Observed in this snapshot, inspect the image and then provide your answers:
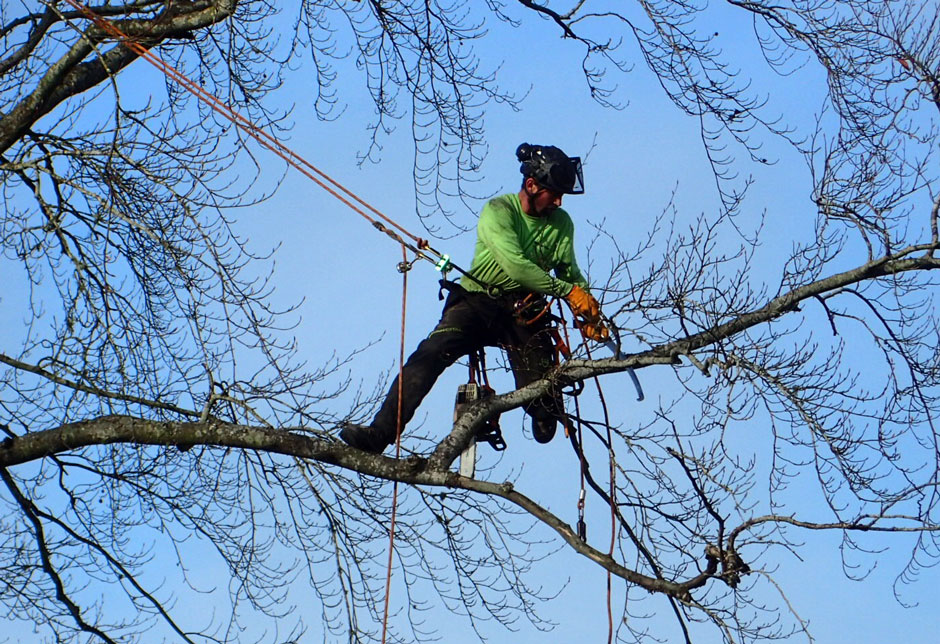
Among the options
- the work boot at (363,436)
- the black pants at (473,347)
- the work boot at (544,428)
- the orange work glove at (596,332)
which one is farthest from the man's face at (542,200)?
the work boot at (363,436)

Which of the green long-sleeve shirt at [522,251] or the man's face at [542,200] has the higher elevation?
the man's face at [542,200]

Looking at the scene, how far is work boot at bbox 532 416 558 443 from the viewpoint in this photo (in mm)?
7902

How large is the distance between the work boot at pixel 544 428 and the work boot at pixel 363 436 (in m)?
0.77

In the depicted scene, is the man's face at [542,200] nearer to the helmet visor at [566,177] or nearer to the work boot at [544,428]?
the helmet visor at [566,177]

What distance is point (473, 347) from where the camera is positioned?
7.98 meters

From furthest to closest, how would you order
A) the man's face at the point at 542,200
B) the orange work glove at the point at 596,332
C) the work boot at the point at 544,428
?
1. the man's face at the point at 542,200
2. the work boot at the point at 544,428
3. the orange work glove at the point at 596,332

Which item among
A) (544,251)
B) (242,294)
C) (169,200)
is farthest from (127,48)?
(544,251)

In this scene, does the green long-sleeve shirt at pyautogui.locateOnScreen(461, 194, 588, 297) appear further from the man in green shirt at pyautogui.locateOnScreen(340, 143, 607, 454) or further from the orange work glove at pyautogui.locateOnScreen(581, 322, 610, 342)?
the orange work glove at pyautogui.locateOnScreen(581, 322, 610, 342)

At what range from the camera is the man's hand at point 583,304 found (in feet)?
24.2

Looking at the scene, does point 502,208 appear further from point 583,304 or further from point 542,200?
point 583,304

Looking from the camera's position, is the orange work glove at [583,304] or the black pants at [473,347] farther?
the black pants at [473,347]

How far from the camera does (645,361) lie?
7.07 metres

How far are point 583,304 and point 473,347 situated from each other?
75 cm

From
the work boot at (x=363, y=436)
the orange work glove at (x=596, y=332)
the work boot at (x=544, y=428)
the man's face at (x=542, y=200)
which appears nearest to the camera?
the orange work glove at (x=596, y=332)
